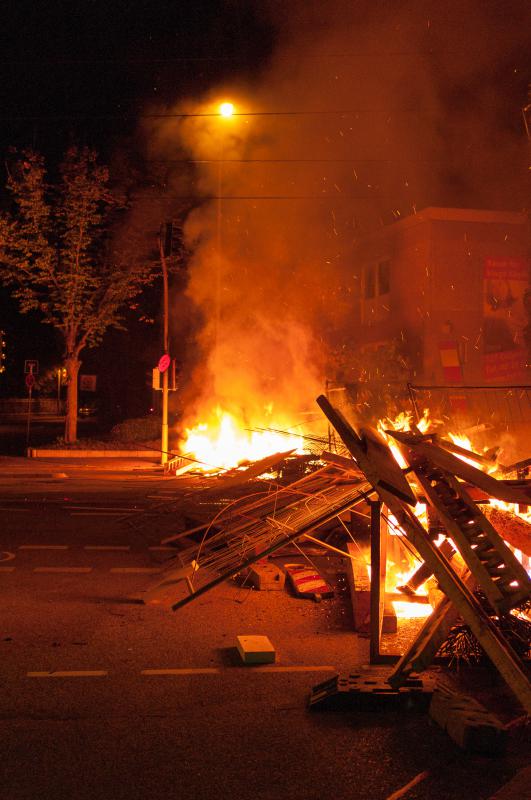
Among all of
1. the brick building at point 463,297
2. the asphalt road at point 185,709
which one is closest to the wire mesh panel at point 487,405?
the brick building at point 463,297

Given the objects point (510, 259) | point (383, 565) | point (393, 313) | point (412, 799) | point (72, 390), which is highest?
point (510, 259)

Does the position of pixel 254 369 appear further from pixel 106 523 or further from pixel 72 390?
pixel 106 523

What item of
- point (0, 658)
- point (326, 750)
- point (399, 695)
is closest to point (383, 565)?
point (399, 695)

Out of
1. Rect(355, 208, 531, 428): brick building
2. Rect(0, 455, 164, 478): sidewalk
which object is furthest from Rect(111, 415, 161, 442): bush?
Rect(355, 208, 531, 428): brick building

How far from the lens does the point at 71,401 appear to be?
2244 cm

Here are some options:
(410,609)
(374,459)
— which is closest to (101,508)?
(410,609)

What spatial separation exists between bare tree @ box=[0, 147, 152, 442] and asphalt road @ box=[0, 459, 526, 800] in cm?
1476

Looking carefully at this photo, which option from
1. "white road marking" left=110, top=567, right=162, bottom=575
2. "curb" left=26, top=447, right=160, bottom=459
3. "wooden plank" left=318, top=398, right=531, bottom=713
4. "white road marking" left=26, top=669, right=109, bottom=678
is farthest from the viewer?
"curb" left=26, top=447, right=160, bottom=459

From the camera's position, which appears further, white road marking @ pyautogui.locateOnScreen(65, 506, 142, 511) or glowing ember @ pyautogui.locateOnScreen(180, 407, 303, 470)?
glowing ember @ pyautogui.locateOnScreen(180, 407, 303, 470)

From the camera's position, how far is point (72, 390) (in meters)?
22.5

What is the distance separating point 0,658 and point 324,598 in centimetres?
300

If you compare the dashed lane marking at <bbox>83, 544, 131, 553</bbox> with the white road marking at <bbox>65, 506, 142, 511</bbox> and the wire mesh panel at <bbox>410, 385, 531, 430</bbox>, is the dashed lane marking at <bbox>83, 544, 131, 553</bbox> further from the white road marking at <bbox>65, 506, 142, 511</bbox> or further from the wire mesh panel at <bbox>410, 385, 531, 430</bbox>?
the wire mesh panel at <bbox>410, 385, 531, 430</bbox>

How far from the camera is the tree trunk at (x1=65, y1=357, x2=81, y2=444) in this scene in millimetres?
22188

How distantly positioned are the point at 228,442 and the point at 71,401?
707 centimetres
